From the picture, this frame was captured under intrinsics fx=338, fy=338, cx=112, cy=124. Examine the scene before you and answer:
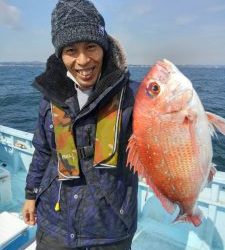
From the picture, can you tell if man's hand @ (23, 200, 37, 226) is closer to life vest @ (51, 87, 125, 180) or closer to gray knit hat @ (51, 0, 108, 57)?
life vest @ (51, 87, 125, 180)

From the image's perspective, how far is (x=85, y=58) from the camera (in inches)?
84.0

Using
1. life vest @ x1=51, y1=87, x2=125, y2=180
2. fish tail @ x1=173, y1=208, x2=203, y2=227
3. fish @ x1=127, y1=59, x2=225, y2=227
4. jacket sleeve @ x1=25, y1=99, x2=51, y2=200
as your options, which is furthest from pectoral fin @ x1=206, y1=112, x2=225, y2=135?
jacket sleeve @ x1=25, y1=99, x2=51, y2=200

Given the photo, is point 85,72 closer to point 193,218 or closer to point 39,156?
point 39,156

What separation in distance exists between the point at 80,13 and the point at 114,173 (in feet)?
3.53

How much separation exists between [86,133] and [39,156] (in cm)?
50

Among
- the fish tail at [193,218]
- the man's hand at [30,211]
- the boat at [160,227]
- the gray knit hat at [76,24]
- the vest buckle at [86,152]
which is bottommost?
the boat at [160,227]

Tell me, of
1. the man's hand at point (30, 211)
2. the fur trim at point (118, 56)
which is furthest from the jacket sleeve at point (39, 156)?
the fur trim at point (118, 56)

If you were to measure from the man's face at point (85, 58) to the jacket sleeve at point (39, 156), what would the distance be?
389 millimetres

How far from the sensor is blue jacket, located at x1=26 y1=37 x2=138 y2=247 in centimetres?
224

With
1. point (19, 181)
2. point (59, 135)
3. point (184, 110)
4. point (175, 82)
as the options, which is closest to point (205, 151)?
point (184, 110)

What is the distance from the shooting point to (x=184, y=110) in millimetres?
1713

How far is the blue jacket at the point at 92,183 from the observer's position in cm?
224

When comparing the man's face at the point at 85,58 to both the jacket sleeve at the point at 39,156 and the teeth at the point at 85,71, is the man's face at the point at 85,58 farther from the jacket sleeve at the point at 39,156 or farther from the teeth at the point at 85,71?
the jacket sleeve at the point at 39,156

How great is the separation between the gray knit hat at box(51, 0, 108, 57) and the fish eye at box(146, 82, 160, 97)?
22.5 inches
